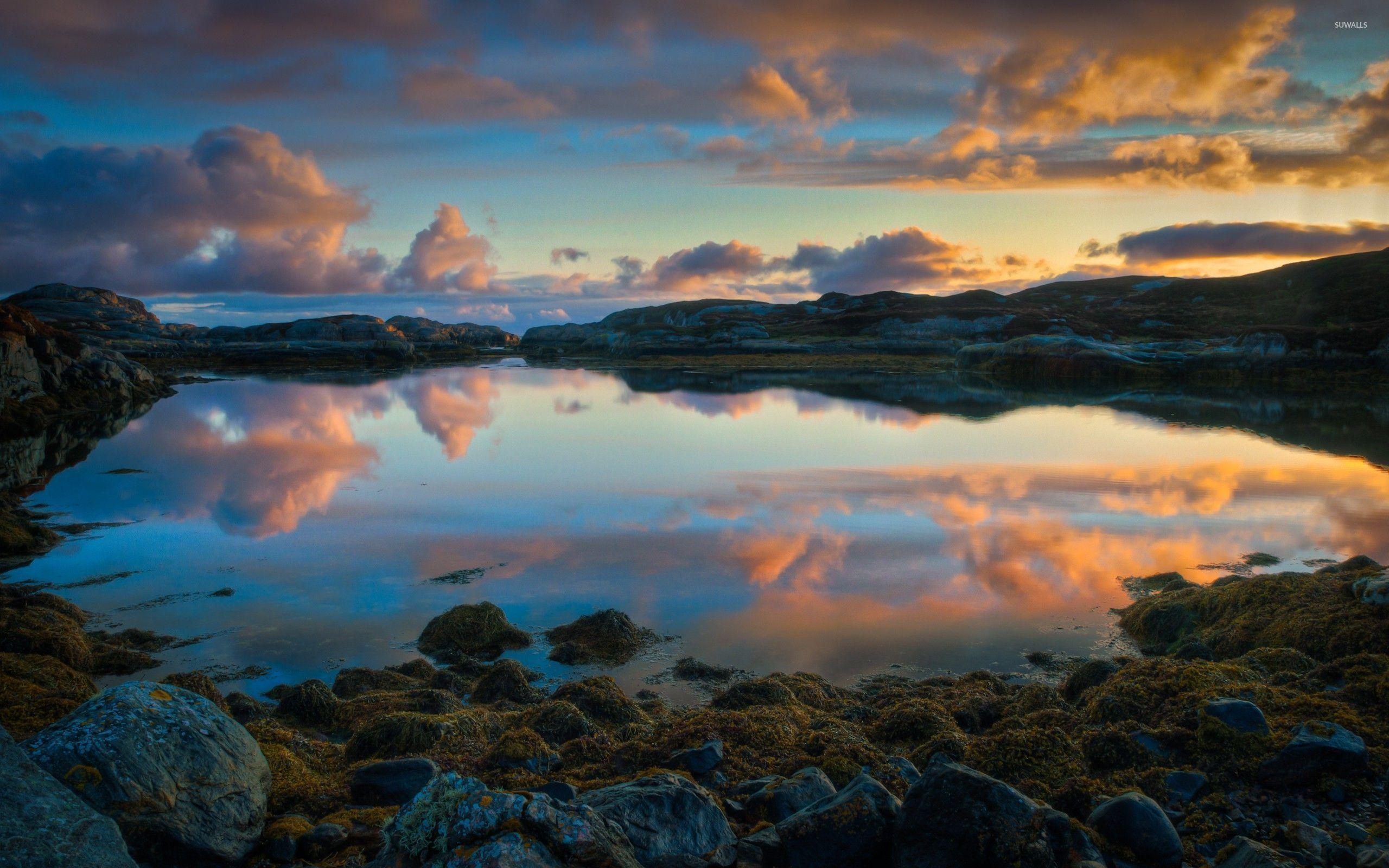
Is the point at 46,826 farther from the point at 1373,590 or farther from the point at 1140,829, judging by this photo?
the point at 1373,590

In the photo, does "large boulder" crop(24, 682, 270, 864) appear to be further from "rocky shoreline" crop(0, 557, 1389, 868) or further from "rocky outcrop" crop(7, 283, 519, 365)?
"rocky outcrop" crop(7, 283, 519, 365)

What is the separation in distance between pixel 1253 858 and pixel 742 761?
367cm

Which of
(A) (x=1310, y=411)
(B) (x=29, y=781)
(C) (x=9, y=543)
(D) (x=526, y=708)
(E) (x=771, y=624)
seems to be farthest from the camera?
(A) (x=1310, y=411)

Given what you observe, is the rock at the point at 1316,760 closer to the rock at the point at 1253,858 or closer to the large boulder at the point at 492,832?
the rock at the point at 1253,858

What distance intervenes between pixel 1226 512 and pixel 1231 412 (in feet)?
90.8

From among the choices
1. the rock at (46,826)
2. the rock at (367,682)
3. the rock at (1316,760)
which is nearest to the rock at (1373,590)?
the rock at (1316,760)

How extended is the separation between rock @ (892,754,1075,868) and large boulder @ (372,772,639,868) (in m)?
1.75

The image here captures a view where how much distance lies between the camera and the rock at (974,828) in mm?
4777

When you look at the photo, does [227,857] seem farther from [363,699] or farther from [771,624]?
[771,624]

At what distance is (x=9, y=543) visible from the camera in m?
15.8

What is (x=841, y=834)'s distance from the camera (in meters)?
5.10

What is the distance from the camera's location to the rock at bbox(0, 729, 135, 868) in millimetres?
3811

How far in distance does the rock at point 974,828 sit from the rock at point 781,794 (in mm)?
915

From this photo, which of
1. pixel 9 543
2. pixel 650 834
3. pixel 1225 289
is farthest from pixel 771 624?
pixel 1225 289
